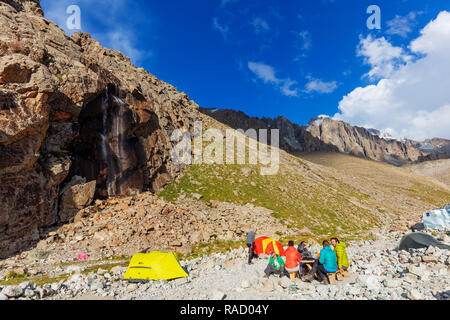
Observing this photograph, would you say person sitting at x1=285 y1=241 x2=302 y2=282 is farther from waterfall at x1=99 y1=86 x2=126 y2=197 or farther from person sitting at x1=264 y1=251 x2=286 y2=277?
waterfall at x1=99 y1=86 x2=126 y2=197

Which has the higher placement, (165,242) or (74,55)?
(74,55)

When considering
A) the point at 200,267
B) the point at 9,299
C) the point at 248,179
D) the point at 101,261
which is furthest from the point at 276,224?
the point at 9,299

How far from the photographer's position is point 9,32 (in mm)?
22297

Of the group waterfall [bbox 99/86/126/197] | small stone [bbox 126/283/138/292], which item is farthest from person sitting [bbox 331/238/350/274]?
waterfall [bbox 99/86/126/197]

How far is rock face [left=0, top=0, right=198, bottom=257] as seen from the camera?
66.8ft

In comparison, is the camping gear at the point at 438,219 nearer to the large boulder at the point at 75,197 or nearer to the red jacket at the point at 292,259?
the red jacket at the point at 292,259

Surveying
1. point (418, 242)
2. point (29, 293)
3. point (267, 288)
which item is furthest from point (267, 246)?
point (29, 293)

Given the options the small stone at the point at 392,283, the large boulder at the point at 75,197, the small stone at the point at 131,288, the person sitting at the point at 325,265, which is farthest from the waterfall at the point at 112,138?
the small stone at the point at 392,283

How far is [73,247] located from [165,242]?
8664 mm

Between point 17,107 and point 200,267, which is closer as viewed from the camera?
point 200,267

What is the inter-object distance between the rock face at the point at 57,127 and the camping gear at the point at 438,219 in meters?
36.2

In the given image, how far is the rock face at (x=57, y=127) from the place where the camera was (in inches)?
802

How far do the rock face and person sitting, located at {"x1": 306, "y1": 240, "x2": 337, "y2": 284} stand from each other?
80.1 ft
